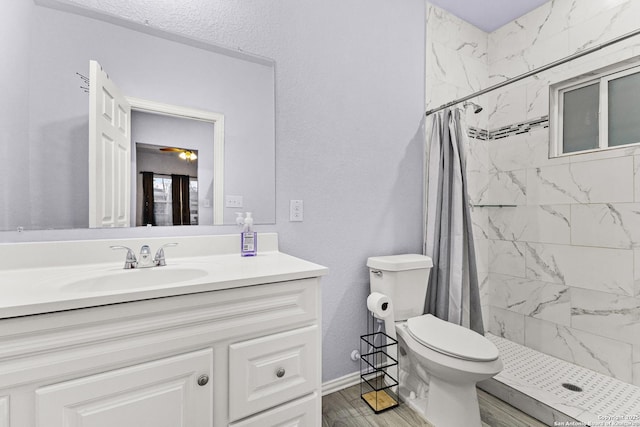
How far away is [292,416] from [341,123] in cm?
146

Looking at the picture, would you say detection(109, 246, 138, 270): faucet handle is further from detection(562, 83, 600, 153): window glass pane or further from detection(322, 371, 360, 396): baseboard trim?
detection(562, 83, 600, 153): window glass pane

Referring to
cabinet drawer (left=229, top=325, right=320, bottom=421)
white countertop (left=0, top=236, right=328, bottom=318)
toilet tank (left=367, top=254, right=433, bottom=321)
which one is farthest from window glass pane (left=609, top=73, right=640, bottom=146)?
cabinet drawer (left=229, top=325, right=320, bottom=421)

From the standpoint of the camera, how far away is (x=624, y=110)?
187cm

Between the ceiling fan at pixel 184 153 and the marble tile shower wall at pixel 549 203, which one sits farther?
the marble tile shower wall at pixel 549 203

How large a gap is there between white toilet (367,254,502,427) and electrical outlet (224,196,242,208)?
2.78 ft

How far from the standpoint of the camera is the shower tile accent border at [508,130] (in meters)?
2.17

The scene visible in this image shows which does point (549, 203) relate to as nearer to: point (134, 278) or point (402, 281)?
point (402, 281)

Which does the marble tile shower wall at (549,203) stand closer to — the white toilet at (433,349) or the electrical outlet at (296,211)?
the white toilet at (433,349)

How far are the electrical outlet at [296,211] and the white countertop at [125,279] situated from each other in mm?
293

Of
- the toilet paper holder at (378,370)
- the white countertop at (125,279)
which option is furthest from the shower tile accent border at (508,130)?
the white countertop at (125,279)

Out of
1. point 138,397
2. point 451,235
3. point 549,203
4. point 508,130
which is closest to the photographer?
point 138,397

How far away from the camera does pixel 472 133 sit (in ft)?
7.95

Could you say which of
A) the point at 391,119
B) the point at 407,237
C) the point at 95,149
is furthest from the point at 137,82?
the point at 407,237

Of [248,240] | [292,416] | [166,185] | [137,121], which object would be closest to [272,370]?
[292,416]
